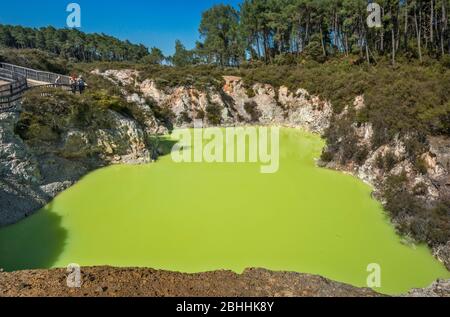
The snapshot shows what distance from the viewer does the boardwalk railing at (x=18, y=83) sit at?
16.8 m

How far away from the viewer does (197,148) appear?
24922 millimetres

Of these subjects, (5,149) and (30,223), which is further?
(5,149)

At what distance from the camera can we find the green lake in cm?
1036

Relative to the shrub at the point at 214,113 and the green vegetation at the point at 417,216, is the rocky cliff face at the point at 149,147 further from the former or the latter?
the green vegetation at the point at 417,216

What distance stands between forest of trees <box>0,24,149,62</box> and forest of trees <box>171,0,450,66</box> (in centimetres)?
2748

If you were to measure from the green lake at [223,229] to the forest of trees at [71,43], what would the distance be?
7422 centimetres

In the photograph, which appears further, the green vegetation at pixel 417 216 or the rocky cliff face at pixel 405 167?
the rocky cliff face at pixel 405 167

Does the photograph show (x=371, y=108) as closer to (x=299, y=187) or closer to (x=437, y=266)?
(x=299, y=187)

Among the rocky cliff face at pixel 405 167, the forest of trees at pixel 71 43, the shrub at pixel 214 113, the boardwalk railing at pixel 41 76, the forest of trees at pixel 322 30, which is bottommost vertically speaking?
the rocky cliff face at pixel 405 167

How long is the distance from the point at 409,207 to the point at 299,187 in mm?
5264

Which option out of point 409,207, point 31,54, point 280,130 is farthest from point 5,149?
point 31,54

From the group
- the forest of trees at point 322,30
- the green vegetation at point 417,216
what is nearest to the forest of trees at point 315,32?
the forest of trees at point 322,30

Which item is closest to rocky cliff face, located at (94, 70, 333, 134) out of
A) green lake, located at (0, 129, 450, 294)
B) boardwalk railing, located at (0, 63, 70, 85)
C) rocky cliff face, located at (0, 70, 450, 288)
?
rocky cliff face, located at (0, 70, 450, 288)
